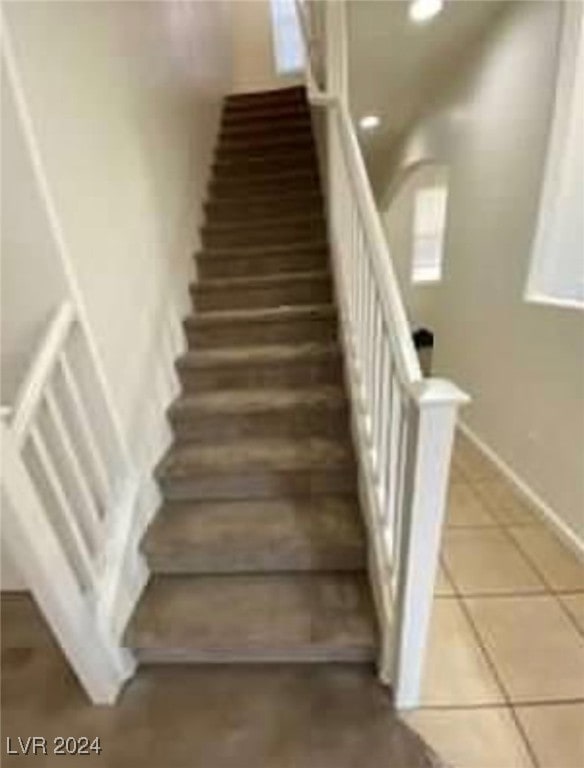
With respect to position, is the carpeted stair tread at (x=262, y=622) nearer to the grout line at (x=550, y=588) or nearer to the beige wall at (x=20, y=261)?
the grout line at (x=550, y=588)

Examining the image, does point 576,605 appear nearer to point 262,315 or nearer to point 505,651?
point 505,651

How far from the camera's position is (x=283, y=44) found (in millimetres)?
6445

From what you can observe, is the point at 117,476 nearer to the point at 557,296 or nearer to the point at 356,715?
the point at 356,715

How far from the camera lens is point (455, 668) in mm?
1899

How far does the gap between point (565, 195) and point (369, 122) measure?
2.27 m

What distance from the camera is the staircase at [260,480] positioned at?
6.30ft

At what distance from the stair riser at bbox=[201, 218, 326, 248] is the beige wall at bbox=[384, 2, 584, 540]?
1068 mm

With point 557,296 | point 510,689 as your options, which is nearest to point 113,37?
point 557,296

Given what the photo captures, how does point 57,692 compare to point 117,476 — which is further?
point 117,476

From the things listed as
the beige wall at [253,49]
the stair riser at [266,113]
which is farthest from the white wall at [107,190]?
the beige wall at [253,49]

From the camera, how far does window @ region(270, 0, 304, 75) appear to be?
639cm

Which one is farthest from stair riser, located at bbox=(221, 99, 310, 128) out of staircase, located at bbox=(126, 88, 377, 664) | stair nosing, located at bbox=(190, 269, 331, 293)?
stair nosing, located at bbox=(190, 269, 331, 293)

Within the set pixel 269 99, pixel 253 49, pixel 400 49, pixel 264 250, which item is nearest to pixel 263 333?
pixel 264 250

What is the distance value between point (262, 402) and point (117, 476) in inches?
31.9
